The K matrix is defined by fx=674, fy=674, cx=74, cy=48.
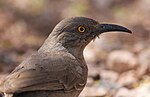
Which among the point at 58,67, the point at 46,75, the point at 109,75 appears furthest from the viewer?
the point at 109,75

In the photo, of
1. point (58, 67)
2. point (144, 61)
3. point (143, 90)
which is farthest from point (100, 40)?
point (58, 67)

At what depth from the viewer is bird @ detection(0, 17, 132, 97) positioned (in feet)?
26.8

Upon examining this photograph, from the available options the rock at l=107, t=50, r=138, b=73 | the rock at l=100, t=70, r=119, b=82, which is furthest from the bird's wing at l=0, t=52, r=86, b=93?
the rock at l=107, t=50, r=138, b=73

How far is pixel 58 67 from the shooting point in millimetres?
8680

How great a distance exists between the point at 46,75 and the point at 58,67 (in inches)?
12.4

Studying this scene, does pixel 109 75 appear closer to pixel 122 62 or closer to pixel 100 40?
pixel 122 62

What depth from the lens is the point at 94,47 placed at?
1311 cm

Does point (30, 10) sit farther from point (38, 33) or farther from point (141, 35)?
point (141, 35)

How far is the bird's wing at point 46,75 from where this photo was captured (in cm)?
814

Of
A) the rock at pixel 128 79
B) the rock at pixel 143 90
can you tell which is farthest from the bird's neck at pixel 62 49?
the rock at pixel 128 79

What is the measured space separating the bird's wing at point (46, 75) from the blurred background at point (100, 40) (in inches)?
47.0

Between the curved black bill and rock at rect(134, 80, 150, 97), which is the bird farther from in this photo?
rock at rect(134, 80, 150, 97)

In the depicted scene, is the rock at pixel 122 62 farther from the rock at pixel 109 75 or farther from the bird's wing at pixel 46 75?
the bird's wing at pixel 46 75

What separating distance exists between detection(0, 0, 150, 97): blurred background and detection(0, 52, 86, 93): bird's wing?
1194mm
